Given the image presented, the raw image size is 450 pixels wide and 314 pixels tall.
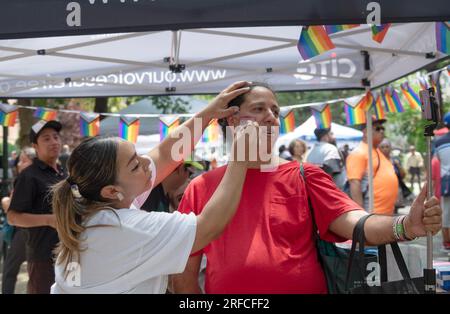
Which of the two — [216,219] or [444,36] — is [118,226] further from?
[444,36]

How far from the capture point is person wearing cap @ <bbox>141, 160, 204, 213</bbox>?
173 inches

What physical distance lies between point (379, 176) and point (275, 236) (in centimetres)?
421

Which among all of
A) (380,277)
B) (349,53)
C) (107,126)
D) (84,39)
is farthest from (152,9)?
(107,126)

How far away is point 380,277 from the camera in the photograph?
6.71 ft

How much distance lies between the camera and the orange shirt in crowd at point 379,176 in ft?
19.7

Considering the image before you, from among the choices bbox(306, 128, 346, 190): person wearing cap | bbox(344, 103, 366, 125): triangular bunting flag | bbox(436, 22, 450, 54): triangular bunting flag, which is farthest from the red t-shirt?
bbox(306, 128, 346, 190): person wearing cap

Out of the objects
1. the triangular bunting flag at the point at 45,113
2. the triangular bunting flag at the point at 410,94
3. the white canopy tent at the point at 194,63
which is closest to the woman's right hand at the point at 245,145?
the white canopy tent at the point at 194,63

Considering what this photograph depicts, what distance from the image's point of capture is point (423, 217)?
1.87 metres

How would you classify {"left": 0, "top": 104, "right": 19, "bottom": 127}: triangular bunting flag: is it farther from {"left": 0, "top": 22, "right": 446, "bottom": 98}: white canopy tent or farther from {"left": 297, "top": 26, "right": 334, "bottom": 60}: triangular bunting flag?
{"left": 297, "top": 26, "right": 334, "bottom": 60}: triangular bunting flag

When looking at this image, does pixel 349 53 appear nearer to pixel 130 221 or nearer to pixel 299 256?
pixel 299 256

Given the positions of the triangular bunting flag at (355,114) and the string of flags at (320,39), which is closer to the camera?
the string of flags at (320,39)

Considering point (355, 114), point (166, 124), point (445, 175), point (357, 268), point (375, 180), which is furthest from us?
point (166, 124)

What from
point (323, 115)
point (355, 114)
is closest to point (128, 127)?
point (323, 115)

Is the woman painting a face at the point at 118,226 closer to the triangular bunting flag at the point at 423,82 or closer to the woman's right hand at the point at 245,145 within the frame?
the woman's right hand at the point at 245,145
